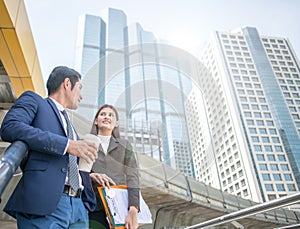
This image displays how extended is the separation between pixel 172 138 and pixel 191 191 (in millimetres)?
5910

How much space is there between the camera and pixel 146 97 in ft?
4.38

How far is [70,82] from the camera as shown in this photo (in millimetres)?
882

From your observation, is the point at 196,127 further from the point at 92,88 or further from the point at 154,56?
the point at 92,88

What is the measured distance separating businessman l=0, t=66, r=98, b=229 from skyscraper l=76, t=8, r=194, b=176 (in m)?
0.50

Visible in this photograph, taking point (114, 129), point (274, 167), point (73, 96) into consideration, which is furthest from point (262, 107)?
point (73, 96)

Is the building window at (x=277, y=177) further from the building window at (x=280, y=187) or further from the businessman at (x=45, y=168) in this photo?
the businessman at (x=45, y=168)

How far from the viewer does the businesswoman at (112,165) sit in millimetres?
967

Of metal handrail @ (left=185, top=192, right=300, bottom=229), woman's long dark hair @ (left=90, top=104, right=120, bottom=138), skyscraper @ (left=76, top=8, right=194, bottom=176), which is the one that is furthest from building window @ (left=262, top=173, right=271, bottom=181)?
woman's long dark hair @ (left=90, top=104, right=120, bottom=138)

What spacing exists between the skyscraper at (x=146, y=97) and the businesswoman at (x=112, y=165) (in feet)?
0.38

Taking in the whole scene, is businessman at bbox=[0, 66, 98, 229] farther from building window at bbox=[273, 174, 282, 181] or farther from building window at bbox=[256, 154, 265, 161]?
building window at bbox=[273, 174, 282, 181]

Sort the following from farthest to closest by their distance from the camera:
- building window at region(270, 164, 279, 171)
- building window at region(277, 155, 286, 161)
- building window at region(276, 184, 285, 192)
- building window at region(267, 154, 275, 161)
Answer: building window at region(267, 154, 275, 161), building window at region(277, 155, 286, 161), building window at region(270, 164, 279, 171), building window at region(276, 184, 285, 192)

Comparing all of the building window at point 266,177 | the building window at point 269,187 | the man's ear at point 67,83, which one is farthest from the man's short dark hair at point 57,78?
the building window at point 266,177

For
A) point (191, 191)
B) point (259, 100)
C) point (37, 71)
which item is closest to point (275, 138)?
point (259, 100)

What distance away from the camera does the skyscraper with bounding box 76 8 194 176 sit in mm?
1281
